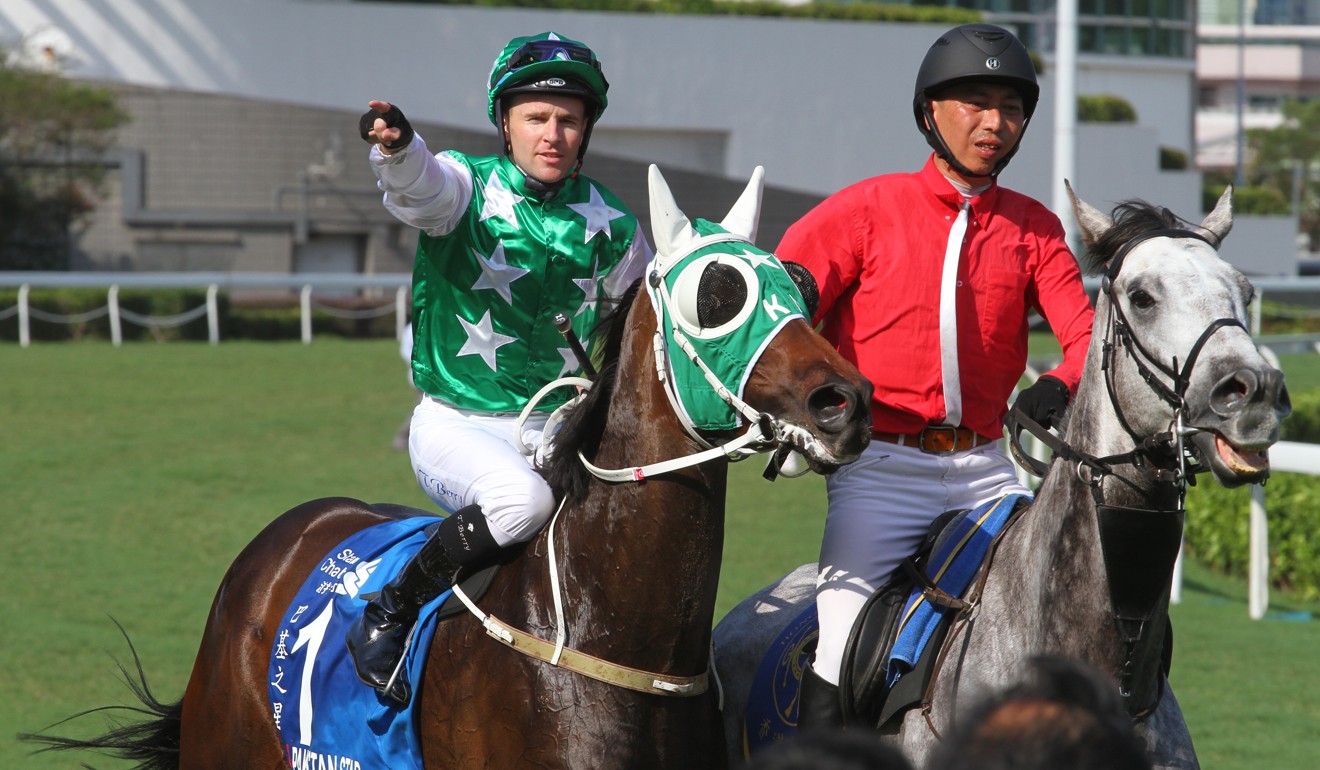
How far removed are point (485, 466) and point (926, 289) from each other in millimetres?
1122

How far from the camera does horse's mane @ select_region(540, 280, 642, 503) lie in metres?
3.10

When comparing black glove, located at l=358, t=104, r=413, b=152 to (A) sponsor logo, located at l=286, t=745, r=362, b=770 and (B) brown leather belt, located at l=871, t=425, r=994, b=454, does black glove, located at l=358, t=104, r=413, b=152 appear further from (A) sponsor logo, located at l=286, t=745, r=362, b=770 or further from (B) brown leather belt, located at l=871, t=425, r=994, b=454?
(A) sponsor logo, located at l=286, t=745, r=362, b=770

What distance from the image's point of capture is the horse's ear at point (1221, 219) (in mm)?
2941

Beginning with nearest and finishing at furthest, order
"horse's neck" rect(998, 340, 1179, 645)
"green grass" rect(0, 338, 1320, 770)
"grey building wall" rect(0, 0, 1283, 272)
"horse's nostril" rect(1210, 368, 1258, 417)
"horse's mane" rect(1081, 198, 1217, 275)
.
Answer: "horse's nostril" rect(1210, 368, 1258, 417)
"horse's neck" rect(998, 340, 1179, 645)
"horse's mane" rect(1081, 198, 1217, 275)
"green grass" rect(0, 338, 1320, 770)
"grey building wall" rect(0, 0, 1283, 272)

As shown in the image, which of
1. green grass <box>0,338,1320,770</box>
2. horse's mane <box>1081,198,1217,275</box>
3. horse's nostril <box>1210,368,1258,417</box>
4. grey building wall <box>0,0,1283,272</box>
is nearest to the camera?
horse's nostril <box>1210,368,1258,417</box>

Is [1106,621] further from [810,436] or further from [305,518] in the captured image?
[305,518]

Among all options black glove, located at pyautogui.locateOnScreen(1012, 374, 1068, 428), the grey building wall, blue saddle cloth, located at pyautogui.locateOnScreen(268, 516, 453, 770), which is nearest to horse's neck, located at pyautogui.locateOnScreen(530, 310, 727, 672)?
blue saddle cloth, located at pyautogui.locateOnScreen(268, 516, 453, 770)

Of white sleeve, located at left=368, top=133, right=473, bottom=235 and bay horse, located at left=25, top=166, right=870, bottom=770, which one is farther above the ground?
white sleeve, located at left=368, top=133, right=473, bottom=235

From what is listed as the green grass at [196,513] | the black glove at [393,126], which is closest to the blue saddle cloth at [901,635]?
→ the black glove at [393,126]

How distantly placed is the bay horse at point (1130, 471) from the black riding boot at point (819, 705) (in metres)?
0.16

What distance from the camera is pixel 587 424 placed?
3.11 meters

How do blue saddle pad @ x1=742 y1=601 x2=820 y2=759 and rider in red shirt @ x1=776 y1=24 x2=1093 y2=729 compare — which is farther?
blue saddle pad @ x1=742 y1=601 x2=820 y2=759

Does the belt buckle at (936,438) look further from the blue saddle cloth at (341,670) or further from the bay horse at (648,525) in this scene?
the blue saddle cloth at (341,670)

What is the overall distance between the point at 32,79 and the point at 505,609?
871 inches
